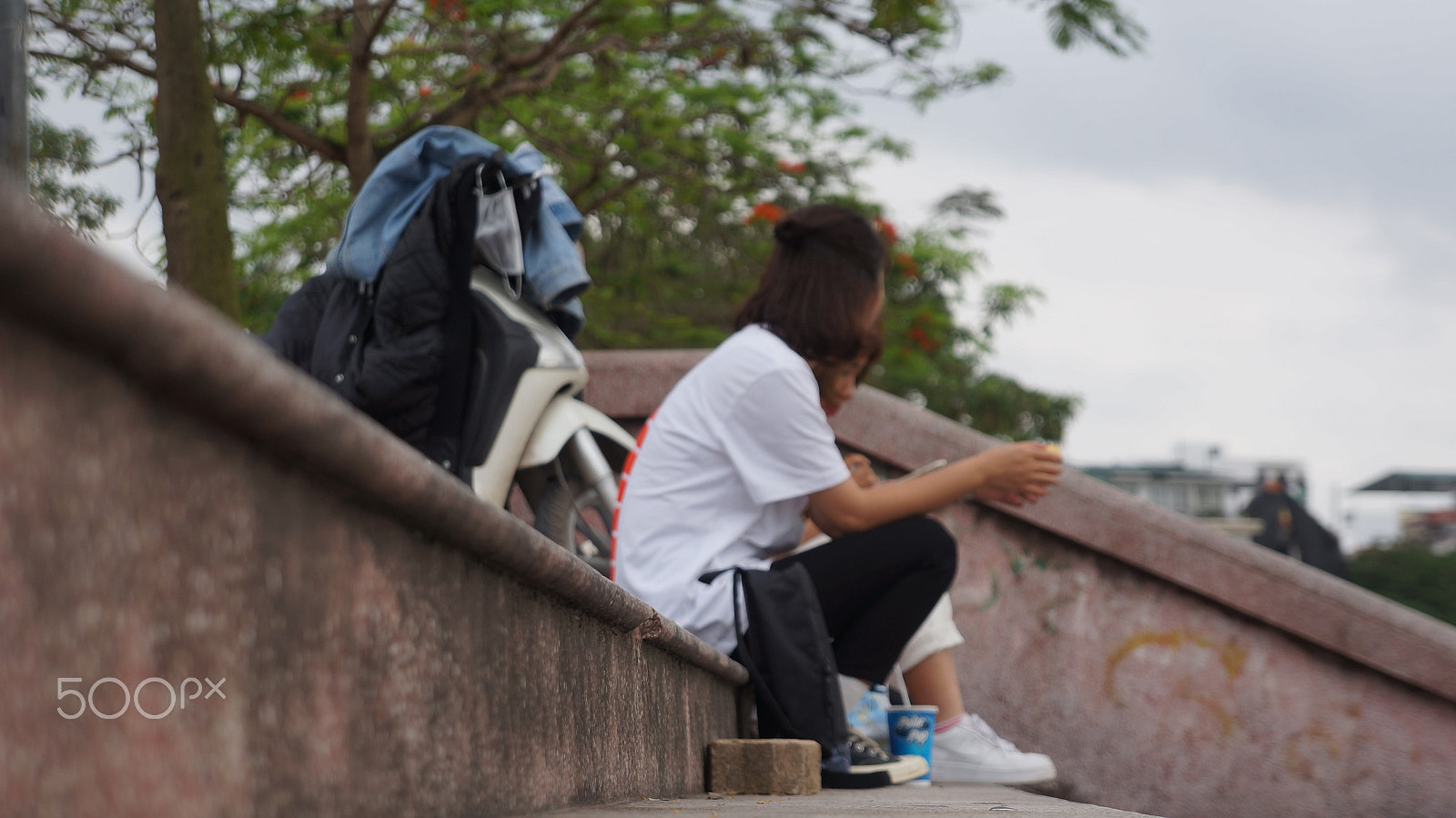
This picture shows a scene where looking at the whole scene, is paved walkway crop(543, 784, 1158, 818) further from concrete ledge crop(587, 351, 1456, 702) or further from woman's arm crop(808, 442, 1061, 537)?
concrete ledge crop(587, 351, 1456, 702)

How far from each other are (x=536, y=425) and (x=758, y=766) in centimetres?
155

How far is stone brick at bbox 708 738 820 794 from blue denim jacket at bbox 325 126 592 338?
166 cm

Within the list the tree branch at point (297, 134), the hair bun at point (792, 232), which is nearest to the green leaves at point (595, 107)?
the tree branch at point (297, 134)

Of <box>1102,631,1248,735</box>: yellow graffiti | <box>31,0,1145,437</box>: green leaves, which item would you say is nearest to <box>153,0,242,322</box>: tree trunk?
<box>31,0,1145,437</box>: green leaves

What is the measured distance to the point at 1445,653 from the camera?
13.4 ft

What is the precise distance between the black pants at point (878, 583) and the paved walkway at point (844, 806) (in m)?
0.51

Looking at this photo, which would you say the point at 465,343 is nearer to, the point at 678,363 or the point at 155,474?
the point at 678,363

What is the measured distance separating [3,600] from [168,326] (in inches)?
7.2

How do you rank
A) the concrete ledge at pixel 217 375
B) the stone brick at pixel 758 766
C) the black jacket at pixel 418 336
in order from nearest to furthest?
the concrete ledge at pixel 217 375
the stone brick at pixel 758 766
the black jacket at pixel 418 336

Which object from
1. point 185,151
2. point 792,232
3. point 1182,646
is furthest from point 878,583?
point 185,151

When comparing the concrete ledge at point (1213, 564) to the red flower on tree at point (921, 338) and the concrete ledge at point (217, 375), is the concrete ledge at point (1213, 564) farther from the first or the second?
the red flower on tree at point (921, 338)

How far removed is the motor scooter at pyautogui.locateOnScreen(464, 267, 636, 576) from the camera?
3.32 meters

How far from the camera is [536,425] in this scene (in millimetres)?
3471

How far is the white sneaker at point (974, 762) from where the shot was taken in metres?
3.08
